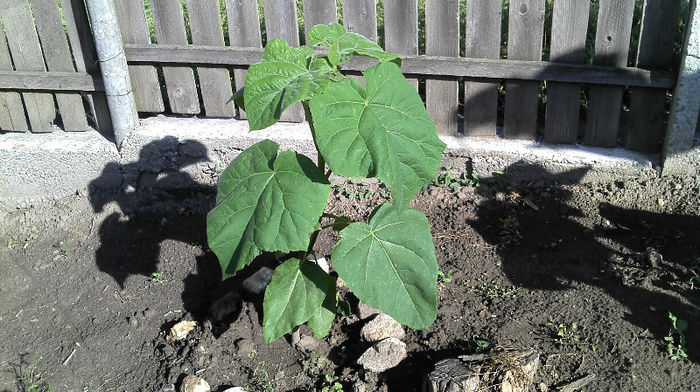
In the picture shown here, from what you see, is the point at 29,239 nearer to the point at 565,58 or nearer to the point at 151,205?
the point at 151,205

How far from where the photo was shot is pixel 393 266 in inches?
112

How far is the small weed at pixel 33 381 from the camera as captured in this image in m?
3.35

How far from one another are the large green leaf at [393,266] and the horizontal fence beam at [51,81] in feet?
7.91

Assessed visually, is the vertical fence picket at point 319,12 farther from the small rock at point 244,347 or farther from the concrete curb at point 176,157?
the small rock at point 244,347

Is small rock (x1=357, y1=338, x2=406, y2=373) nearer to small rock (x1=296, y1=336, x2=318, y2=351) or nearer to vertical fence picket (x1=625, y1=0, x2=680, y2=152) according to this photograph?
small rock (x1=296, y1=336, x2=318, y2=351)

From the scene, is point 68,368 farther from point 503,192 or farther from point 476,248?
point 503,192

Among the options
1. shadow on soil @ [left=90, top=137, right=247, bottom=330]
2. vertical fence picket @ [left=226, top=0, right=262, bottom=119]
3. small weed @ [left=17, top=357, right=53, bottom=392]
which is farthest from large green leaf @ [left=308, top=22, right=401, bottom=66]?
small weed @ [left=17, top=357, right=53, bottom=392]

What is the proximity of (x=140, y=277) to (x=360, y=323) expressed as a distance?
135cm

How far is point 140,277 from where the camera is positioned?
397cm

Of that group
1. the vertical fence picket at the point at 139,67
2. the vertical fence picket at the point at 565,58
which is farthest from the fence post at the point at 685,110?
the vertical fence picket at the point at 139,67

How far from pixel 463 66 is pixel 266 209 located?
1888 millimetres

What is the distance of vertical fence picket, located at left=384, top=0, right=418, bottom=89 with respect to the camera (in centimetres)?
404

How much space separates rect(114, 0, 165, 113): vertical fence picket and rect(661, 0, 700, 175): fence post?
3.09 metres

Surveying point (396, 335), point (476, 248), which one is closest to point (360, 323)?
point (396, 335)
